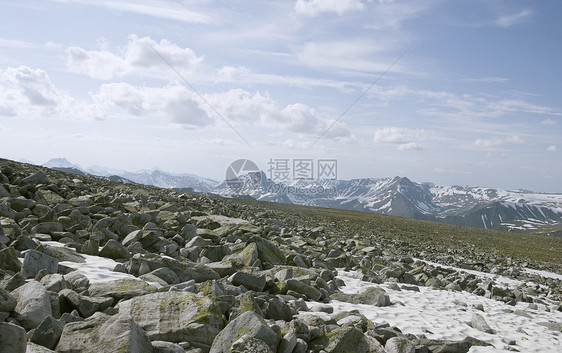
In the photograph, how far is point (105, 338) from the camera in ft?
14.0

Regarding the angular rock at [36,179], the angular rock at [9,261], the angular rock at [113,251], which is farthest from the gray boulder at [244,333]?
the angular rock at [36,179]

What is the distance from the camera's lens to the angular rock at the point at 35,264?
6.57 meters

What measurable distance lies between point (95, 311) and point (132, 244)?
503 centimetres

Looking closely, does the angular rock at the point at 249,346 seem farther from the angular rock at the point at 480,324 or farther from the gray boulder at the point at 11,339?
the angular rock at the point at 480,324

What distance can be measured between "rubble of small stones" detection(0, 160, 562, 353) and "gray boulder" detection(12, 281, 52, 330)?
1cm

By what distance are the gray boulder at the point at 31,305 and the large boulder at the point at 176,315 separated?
96 cm

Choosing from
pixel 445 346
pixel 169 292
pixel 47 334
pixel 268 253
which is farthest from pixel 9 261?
pixel 445 346

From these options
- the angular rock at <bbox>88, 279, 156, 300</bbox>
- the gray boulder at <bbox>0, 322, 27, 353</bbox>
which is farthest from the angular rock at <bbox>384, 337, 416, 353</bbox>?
the gray boulder at <bbox>0, 322, 27, 353</bbox>

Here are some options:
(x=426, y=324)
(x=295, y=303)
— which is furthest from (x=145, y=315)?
(x=426, y=324)

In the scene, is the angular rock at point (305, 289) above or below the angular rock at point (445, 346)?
above

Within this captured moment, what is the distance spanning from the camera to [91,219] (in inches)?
495

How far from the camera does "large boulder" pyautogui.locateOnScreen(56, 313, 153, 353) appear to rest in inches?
164

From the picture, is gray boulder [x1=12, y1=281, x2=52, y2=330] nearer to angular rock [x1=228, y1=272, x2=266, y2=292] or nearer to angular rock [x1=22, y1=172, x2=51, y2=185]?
angular rock [x1=228, y1=272, x2=266, y2=292]

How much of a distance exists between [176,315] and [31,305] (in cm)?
186
